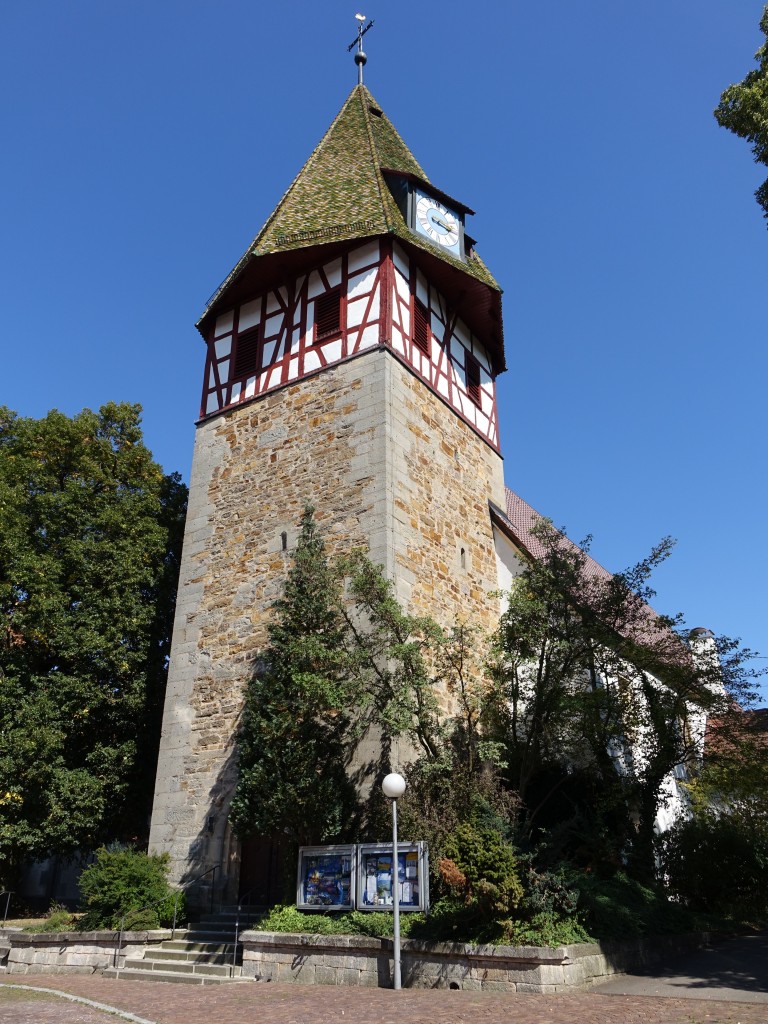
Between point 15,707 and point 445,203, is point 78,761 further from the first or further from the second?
point 445,203

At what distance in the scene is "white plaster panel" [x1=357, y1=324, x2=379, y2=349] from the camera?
49.5ft

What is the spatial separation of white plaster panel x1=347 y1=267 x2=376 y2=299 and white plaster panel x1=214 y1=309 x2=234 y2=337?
3125 millimetres

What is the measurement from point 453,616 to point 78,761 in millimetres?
7619

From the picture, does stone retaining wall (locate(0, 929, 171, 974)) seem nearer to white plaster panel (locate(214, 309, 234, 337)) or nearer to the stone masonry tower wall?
the stone masonry tower wall

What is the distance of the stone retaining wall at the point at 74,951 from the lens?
446 inches

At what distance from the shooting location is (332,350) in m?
15.6

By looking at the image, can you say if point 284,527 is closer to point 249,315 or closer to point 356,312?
point 356,312

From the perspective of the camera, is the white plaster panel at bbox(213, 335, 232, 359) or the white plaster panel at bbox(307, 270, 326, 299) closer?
the white plaster panel at bbox(307, 270, 326, 299)

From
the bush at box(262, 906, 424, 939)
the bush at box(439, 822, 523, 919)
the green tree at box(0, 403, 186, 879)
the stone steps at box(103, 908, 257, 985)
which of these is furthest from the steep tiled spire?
the stone steps at box(103, 908, 257, 985)

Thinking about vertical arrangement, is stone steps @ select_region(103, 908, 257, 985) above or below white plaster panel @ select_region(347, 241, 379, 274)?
below

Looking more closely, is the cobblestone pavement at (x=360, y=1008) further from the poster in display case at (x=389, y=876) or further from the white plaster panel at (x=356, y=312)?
the white plaster panel at (x=356, y=312)

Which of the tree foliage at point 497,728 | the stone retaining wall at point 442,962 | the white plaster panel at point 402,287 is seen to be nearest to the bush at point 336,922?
the stone retaining wall at point 442,962

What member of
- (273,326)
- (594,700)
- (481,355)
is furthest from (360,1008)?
(481,355)

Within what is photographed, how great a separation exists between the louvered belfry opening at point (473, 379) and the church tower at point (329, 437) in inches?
2.2
